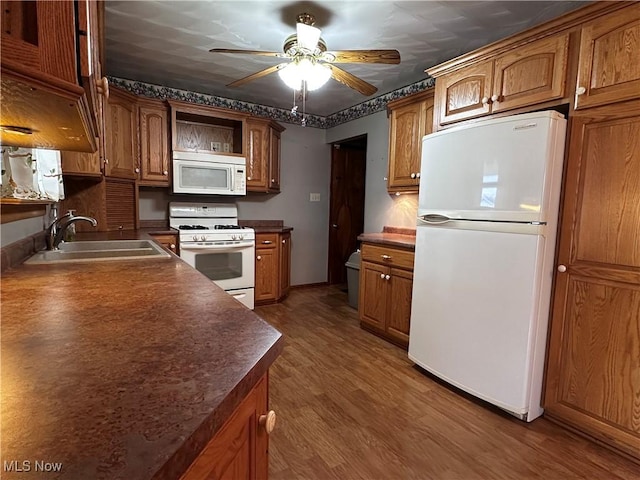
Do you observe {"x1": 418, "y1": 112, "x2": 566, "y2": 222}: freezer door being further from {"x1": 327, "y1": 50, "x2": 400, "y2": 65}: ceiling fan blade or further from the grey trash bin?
the grey trash bin

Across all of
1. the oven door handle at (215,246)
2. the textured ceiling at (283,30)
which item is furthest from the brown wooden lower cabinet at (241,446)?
the oven door handle at (215,246)

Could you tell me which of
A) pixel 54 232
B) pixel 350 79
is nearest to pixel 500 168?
pixel 350 79

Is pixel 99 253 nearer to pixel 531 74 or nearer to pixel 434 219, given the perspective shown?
pixel 434 219

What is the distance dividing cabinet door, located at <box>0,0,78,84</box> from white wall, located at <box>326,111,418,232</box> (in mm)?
3109

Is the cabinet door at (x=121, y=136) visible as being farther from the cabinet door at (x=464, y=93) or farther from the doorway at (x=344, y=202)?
the cabinet door at (x=464, y=93)

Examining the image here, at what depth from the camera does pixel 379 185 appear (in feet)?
12.3

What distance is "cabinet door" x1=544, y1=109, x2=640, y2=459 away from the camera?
4.96 ft

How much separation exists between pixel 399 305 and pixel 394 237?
74 centimetres

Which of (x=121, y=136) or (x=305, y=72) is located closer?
(x=305, y=72)

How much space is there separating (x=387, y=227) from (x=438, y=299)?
61.4 inches

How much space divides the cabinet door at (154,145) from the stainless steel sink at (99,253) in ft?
4.46

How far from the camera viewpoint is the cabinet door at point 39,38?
1.57 ft

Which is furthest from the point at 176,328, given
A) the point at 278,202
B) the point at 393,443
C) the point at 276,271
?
the point at 278,202

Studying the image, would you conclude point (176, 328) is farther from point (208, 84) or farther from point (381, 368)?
point (208, 84)
